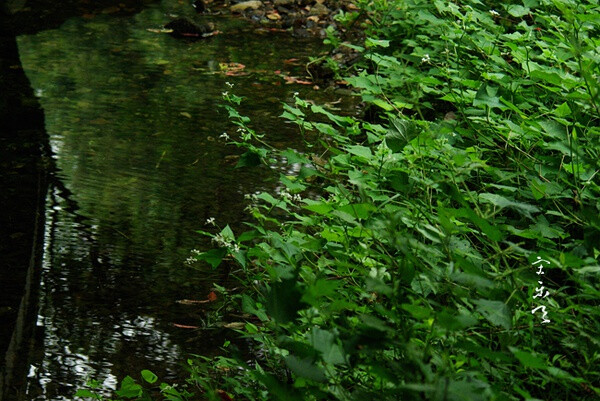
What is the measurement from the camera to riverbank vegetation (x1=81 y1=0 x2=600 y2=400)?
1542mm

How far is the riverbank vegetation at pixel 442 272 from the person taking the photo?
60.7 inches

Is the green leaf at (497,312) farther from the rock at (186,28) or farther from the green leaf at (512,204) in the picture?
the rock at (186,28)

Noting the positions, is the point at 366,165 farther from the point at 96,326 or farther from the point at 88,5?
the point at 88,5

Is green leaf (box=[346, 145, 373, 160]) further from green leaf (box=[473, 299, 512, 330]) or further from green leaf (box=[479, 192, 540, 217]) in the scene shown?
green leaf (box=[473, 299, 512, 330])

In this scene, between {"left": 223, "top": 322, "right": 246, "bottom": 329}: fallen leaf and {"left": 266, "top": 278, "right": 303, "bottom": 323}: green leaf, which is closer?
{"left": 266, "top": 278, "right": 303, "bottom": 323}: green leaf

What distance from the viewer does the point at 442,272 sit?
1880 mm

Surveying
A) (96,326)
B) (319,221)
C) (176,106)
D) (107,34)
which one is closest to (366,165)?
(319,221)

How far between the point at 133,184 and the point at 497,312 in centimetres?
261

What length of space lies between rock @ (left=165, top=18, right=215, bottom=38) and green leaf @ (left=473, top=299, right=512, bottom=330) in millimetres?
5698

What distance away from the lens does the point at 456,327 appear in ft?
4.67

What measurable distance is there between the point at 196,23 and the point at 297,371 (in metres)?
5.93

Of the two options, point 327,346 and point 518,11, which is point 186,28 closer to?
point 518,11

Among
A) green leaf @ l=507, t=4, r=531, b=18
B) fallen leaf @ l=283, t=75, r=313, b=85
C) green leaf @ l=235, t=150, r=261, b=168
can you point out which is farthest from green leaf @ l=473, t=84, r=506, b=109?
fallen leaf @ l=283, t=75, r=313, b=85

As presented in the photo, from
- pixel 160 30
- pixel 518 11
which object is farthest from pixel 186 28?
pixel 518 11
